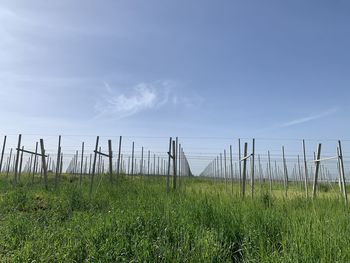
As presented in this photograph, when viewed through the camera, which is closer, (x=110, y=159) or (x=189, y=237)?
(x=189, y=237)

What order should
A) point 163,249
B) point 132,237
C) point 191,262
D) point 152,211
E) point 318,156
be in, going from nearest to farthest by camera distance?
point 191,262 < point 163,249 < point 132,237 < point 152,211 < point 318,156

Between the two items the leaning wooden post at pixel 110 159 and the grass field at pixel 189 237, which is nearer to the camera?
the grass field at pixel 189 237

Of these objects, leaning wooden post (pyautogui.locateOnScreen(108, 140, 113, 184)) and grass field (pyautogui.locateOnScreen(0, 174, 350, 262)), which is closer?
grass field (pyautogui.locateOnScreen(0, 174, 350, 262))

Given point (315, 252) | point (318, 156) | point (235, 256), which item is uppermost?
point (318, 156)

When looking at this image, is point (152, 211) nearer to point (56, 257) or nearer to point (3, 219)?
point (56, 257)

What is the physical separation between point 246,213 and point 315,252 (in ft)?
6.10

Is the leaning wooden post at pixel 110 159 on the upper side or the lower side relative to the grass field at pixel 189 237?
upper

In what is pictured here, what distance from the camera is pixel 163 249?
11.2 ft

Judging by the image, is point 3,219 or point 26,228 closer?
point 26,228

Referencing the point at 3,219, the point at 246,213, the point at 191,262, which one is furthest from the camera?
the point at 3,219

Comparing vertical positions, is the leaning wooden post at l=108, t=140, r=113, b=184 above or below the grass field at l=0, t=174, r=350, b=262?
above

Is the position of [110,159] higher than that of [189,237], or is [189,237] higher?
[110,159]

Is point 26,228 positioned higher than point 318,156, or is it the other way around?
point 318,156

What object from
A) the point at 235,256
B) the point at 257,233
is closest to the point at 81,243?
the point at 235,256
